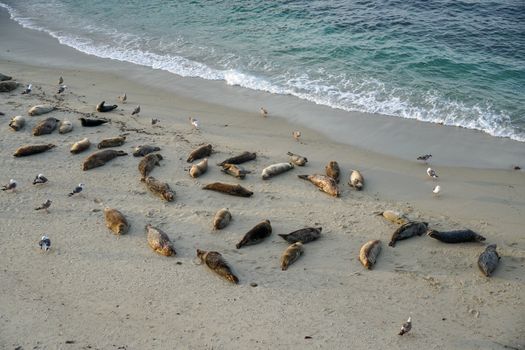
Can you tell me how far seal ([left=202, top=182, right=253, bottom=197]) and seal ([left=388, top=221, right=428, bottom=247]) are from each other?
3.23 meters

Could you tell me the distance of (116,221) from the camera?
9703 millimetres

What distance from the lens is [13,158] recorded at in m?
12.1

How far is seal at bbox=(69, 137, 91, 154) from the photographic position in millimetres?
12396

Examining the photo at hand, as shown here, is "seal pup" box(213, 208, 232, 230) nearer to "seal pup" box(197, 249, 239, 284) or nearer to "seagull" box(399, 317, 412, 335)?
"seal pup" box(197, 249, 239, 284)

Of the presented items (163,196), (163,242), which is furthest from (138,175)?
(163,242)

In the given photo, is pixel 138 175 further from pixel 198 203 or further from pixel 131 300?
pixel 131 300

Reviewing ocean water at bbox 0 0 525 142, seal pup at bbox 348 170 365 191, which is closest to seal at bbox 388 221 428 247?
seal pup at bbox 348 170 365 191

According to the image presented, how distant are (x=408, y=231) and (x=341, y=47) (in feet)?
35.9

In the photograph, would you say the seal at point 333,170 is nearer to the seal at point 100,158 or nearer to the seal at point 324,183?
the seal at point 324,183

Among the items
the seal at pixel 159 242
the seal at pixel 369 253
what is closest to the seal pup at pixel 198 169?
the seal at pixel 159 242

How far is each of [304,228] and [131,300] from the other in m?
3.56

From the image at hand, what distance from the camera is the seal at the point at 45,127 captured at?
13134 mm

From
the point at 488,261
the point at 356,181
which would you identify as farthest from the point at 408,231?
the point at 356,181

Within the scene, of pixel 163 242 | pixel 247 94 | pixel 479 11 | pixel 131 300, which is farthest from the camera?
pixel 479 11
